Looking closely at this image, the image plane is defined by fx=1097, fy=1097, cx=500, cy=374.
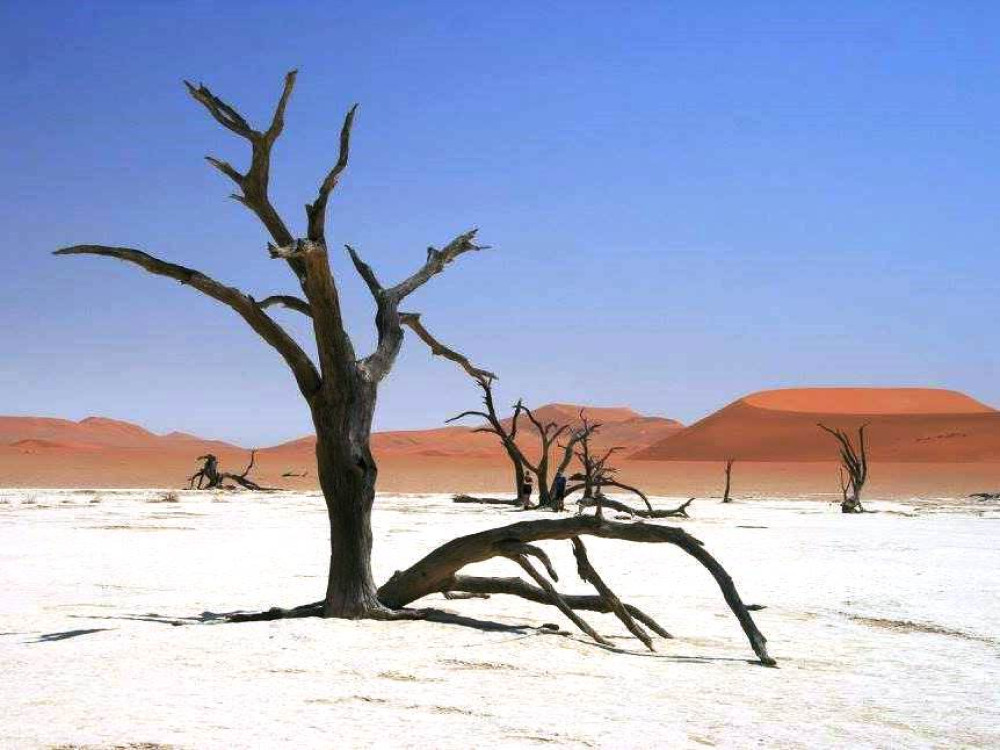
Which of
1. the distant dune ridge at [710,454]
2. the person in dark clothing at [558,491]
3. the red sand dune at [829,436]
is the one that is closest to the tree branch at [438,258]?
the person in dark clothing at [558,491]

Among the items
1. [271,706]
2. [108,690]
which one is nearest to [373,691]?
[271,706]

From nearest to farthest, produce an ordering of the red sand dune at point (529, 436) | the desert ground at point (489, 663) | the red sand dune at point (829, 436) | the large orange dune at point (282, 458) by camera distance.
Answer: the desert ground at point (489, 663)
the large orange dune at point (282, 458)
the red sand dune at point (829, 436)
the red sand dune at point (529, 436)

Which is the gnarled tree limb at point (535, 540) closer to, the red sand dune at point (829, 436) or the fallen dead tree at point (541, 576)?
the fallen dead tree at point (541, 576)

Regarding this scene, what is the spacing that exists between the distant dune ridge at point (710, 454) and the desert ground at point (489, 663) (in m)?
28.0

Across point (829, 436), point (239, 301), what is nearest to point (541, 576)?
point (239, 301)

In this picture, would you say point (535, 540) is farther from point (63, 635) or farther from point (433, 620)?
point (63, 635)

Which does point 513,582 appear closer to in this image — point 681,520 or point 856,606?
point 856,606

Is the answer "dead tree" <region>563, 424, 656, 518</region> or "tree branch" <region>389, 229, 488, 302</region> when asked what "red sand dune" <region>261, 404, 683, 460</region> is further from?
"tree branch" <region>389, 229, 488, 302</region>

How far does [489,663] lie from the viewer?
6.72 metres

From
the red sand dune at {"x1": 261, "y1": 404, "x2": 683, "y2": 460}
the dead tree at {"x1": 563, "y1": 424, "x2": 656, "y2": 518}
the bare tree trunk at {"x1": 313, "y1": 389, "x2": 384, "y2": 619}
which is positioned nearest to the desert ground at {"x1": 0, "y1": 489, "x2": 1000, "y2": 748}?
the bare tree trunk at {"x1": 313, "y1": 389, "x2": 384, "y2": 619}

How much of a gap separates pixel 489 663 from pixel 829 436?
9816cm

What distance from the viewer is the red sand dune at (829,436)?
3332 inches

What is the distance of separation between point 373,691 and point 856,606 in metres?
6.20

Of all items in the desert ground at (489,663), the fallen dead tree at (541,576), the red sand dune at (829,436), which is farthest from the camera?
the red sand dune at (829,436)
